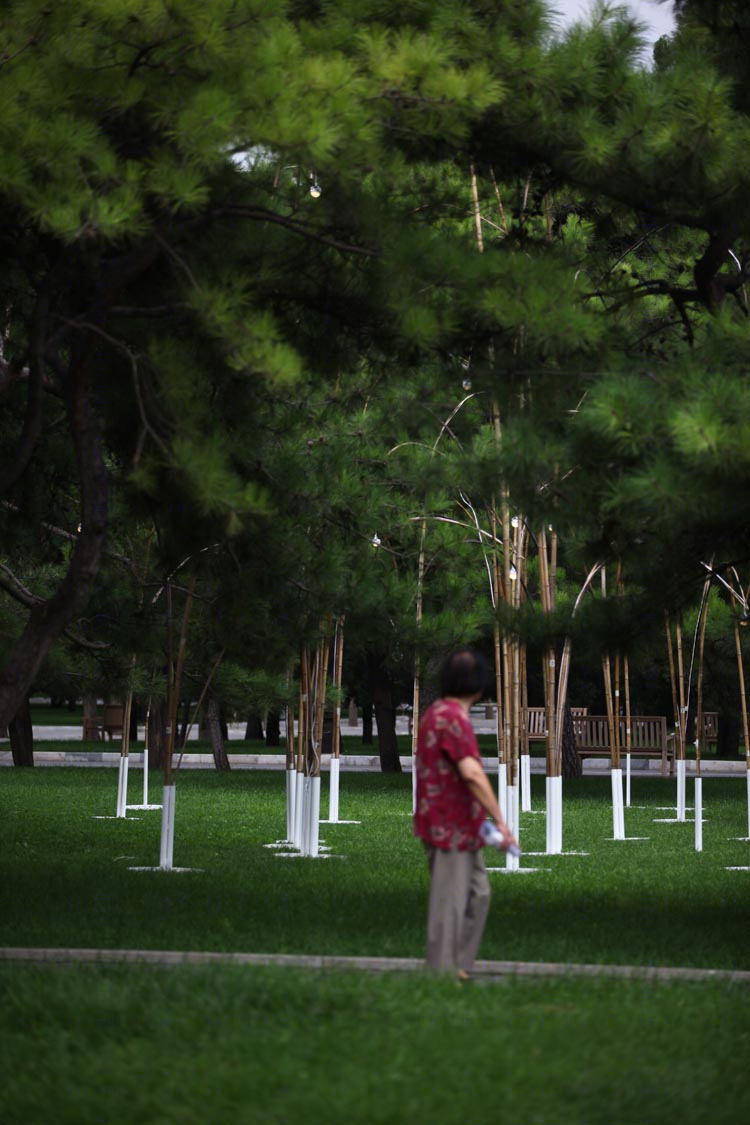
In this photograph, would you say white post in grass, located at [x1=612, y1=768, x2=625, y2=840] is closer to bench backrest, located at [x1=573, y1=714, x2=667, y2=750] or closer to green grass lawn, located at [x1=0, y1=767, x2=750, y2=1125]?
green grass lawn, located at [x1=0, y1=767, x2=750, y2=1125]

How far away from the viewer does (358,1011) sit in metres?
6.49

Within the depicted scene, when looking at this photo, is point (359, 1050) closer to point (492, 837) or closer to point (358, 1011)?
point (358, 1011)

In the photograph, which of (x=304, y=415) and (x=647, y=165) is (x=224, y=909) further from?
(x=647, y=165)

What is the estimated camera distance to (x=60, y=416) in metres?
12.1

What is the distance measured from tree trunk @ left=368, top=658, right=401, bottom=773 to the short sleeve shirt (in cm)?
2386

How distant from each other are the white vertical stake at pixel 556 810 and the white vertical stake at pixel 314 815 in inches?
79.1

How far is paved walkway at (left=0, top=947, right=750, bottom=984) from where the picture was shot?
7.65 metres

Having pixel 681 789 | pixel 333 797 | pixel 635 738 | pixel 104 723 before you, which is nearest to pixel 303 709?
pixel 333 797

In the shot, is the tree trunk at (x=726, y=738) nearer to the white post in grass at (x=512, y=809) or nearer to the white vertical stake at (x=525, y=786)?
Result: the white vertical stake at (x=525, y=786)

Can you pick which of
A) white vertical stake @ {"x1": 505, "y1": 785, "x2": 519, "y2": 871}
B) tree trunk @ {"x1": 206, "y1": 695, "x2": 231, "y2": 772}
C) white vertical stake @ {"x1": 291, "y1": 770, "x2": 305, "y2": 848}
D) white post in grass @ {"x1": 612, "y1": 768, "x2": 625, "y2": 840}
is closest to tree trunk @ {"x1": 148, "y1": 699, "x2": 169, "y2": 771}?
tree trunk @ {"x1": 206, "y1": 695, "x2": 231, "y2": 772}

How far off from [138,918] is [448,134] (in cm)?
450

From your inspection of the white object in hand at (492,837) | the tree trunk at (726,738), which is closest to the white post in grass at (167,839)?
the white object in hand at (492,837)

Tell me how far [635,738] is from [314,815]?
20.2 meters

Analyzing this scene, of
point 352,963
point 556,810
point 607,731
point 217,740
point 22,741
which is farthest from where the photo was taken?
point 607,731
